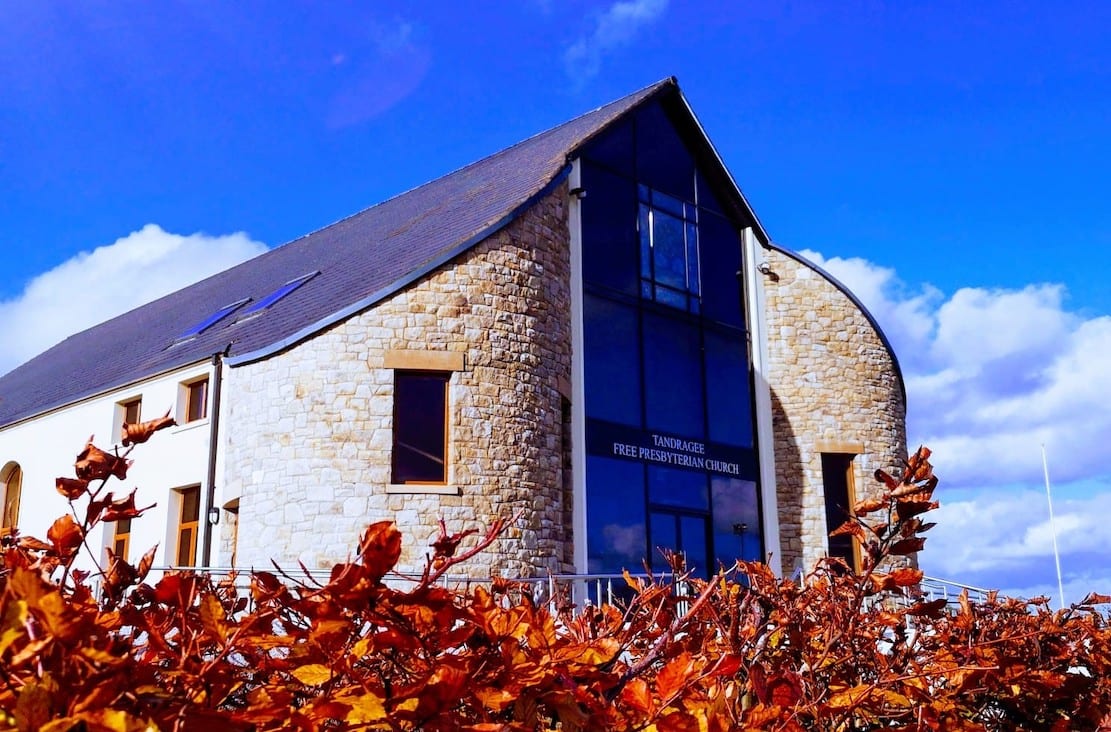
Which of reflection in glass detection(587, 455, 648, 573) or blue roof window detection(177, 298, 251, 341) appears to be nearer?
reflection in glass detection(587, 455, 648, 573)

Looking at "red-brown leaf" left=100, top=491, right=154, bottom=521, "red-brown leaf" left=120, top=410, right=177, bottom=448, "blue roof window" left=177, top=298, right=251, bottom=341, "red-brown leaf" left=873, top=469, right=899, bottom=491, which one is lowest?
"red-brown leaf" left=100, top=491, right=154, bottom=521

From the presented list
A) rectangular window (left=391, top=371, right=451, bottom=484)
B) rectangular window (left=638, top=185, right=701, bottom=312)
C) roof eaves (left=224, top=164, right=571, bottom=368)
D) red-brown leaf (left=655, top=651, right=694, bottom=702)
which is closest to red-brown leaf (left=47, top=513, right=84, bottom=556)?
red-brown leaf (left=655, top=651, right=694, bottom=702)

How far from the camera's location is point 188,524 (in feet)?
55.9

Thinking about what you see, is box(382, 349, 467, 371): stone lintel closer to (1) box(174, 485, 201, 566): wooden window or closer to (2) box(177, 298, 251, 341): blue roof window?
(1) box(174, 485, 201, 566): wooden window

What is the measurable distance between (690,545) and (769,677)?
15884mm

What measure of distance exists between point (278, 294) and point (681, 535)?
8679 millimetres

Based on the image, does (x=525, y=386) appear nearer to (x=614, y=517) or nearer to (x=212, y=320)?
(x=614, y=517)

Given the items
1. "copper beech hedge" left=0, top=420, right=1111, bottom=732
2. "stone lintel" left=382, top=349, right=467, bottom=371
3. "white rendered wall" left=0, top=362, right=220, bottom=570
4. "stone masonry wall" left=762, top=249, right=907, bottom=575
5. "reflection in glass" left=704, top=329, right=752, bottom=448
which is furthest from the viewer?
"stone masonry wall" left=762, top=249, right=907, bottom=575

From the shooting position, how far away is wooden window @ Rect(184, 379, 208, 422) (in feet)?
57.5

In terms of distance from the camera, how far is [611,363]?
58.8 feet

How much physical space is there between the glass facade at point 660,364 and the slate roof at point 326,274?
1.28m

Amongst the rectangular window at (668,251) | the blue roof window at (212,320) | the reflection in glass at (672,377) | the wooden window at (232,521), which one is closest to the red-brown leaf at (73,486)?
the wooden window at (232,521)

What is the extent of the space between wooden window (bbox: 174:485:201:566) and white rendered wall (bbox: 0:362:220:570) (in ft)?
0.38

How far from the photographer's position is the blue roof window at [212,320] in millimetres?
20641
